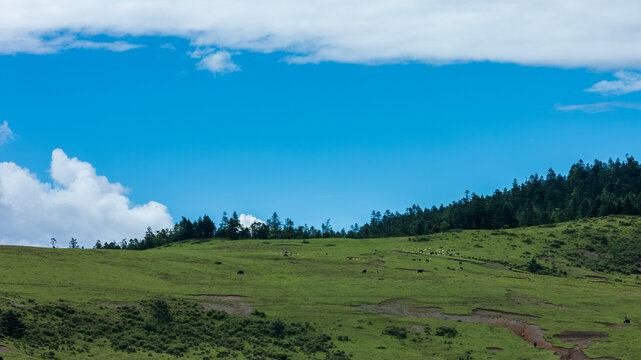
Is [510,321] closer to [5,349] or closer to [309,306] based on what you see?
[309,306]

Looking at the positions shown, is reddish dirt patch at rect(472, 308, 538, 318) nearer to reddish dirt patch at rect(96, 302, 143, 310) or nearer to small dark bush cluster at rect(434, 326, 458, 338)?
small dark bush cluster at rect(434, 326, 458, 338)

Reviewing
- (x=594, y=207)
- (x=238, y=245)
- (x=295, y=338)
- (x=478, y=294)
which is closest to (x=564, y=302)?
(x=478, y=294)

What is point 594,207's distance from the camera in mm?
184250

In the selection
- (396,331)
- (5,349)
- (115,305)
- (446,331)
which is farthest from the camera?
(446,331)

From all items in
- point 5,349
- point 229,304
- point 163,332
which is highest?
point 5,349

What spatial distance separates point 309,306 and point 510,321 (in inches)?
997

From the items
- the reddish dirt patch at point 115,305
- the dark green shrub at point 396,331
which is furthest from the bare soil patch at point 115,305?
the dark green shrub at point 396,331

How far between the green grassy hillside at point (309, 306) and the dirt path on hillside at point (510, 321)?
0.22m

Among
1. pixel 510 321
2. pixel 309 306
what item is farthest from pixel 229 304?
pixel 510 321

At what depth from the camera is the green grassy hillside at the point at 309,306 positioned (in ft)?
195

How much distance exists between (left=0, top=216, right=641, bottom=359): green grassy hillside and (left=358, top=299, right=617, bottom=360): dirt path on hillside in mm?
225

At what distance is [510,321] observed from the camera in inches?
2985

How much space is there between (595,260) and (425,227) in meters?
61.6

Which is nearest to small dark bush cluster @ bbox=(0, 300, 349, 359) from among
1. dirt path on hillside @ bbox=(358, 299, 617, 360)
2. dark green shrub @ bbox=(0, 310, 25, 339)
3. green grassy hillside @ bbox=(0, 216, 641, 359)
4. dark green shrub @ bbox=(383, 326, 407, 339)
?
dark green shrub @ bbox=(0, 310, 25, 339)
